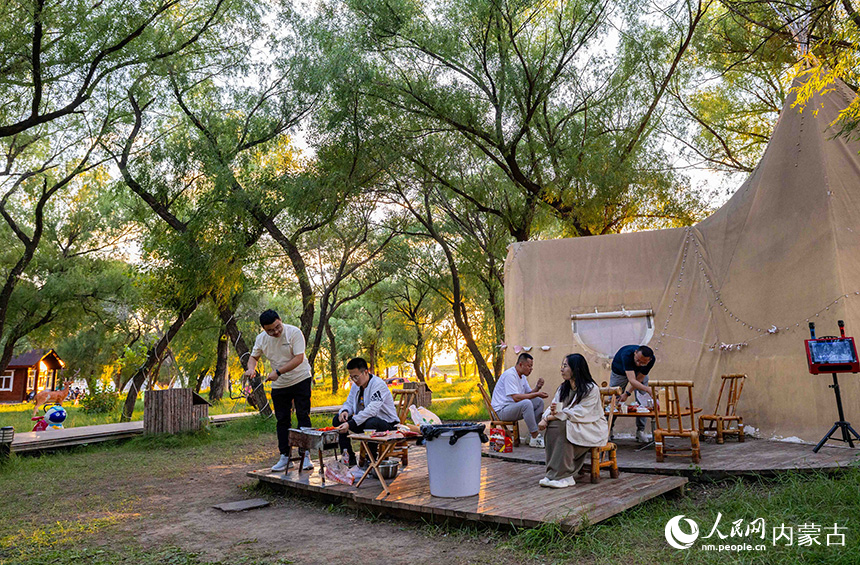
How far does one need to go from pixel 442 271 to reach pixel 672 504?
39.6ft

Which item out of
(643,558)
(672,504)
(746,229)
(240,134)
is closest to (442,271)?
(240,134)

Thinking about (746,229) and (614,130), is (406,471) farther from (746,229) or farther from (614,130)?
(614,130)

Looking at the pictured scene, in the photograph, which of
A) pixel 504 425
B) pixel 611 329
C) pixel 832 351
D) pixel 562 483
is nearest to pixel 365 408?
pixel 562 483

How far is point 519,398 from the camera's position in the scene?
6.45 meters

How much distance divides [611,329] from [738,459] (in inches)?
103

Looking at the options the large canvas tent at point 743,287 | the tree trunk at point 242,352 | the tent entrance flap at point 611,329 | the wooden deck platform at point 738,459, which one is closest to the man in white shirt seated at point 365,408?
the wooden deck platform at point 738,459

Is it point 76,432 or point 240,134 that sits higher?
point 240,134

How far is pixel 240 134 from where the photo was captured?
1177 centimetres

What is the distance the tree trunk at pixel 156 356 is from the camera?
463 inches

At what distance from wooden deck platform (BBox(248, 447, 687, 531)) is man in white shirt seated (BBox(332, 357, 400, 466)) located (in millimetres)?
492

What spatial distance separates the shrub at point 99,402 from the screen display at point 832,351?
15273 mm

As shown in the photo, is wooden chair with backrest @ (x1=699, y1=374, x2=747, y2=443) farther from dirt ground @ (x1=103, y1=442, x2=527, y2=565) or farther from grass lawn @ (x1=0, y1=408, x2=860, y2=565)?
dirt ground @ (x1=103, y1=442, x2=527, y2=565)

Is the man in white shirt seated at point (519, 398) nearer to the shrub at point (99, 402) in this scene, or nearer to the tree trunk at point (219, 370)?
the shrub at point (99, 402)

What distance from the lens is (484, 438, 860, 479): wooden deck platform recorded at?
480cm
